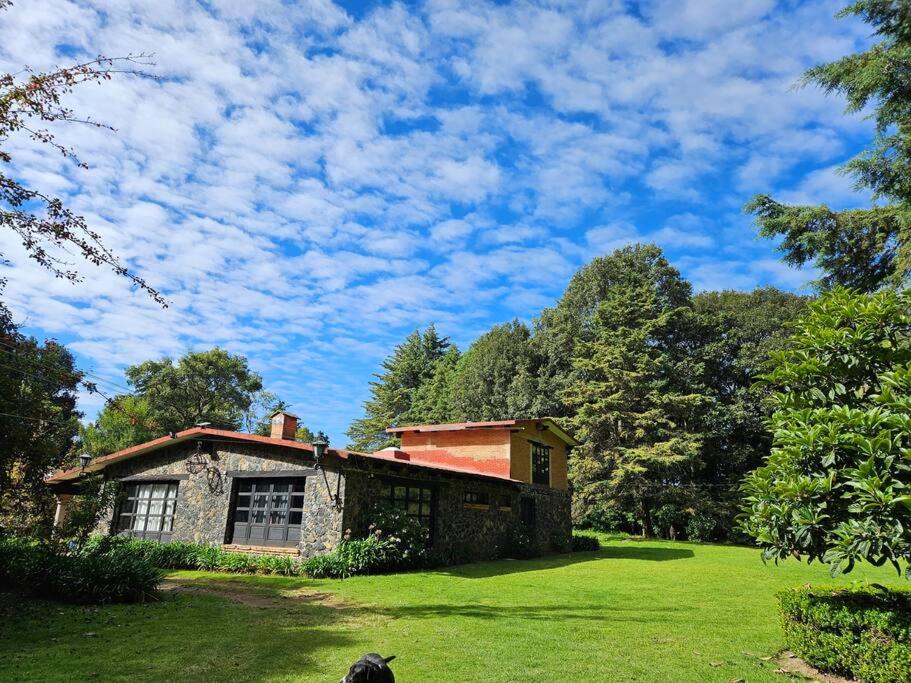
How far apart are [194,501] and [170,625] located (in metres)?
10.4

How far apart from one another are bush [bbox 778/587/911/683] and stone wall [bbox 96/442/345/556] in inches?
430

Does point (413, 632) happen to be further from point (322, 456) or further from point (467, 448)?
point (467, 448)

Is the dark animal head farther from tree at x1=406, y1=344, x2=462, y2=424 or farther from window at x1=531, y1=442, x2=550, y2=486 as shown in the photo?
tree at x1=406, y1=344, x2=462, y2=424

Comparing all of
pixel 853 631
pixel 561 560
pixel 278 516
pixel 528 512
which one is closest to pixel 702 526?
pixel 528 512

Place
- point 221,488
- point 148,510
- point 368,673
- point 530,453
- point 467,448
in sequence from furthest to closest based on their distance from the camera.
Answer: point 530,453, point 467,448, point 148,510, point 221,488, point 368,673

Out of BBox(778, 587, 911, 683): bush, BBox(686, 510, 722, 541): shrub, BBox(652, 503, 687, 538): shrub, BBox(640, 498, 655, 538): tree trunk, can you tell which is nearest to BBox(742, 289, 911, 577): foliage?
BBox(778, 587, 911, 683): bush

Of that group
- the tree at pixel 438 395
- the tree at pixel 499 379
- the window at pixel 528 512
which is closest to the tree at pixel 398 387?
the tree at pixel 438 395

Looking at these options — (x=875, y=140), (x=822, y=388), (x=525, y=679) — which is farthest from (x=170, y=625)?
(x=875, y=140)

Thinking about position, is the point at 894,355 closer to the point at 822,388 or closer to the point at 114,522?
the point at 822,388

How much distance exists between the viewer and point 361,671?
4172 mm

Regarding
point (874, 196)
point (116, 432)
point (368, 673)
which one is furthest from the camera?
point (116, 432)

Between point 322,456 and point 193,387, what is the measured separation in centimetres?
3362

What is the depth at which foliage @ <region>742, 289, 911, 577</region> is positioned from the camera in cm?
540

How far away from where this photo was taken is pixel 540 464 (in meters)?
24.8
